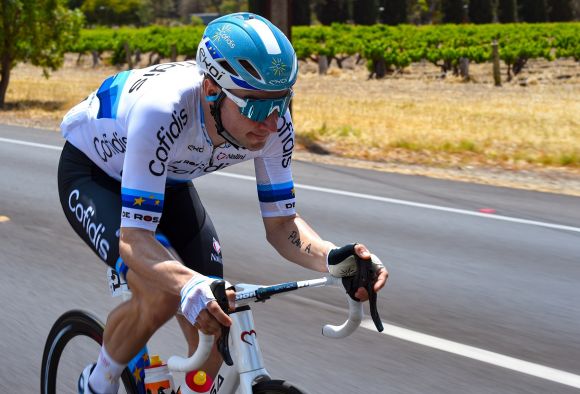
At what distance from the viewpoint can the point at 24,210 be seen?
9.45 m

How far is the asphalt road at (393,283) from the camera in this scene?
503 centimetres

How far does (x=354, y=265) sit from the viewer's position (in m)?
2.94

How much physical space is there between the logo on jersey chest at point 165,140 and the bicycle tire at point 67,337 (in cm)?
76

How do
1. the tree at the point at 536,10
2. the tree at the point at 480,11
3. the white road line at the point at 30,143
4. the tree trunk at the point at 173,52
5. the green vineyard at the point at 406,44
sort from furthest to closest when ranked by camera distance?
the tree at the point at 480,11
the tree at the point at 536,10
the tree trunk at the point at 173,52
the green vineyard at the point at 406,44
the white road line at the point at 30,143

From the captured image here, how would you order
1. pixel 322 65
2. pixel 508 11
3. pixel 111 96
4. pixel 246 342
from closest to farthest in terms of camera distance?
1. pixel 246 342
2. pixel 111 96
3. pixel 322 65
4. pixel 508 11

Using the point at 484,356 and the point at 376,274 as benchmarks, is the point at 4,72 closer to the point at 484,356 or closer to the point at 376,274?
the point at 484,356

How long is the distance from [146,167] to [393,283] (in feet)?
13.2

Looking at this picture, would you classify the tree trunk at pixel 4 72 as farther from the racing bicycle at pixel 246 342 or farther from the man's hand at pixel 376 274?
the man's hand at pixel 376 274

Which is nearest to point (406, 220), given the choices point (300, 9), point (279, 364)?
point (279, 364)

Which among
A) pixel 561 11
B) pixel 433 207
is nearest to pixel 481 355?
pixel 433 207

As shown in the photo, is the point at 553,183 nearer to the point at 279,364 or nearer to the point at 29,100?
the point at 279,364

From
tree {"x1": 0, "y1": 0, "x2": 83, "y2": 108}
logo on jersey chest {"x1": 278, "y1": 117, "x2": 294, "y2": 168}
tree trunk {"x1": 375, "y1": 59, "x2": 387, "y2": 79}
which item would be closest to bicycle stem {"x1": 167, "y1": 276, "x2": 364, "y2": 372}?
logo on jersey chest {"x1": 278, "y1": 117, "x2": 294, "y2": 168}

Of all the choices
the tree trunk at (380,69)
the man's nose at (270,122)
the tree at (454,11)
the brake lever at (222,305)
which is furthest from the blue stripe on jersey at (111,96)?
the tree at (454,11)

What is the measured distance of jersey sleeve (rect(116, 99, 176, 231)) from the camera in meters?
3.11
